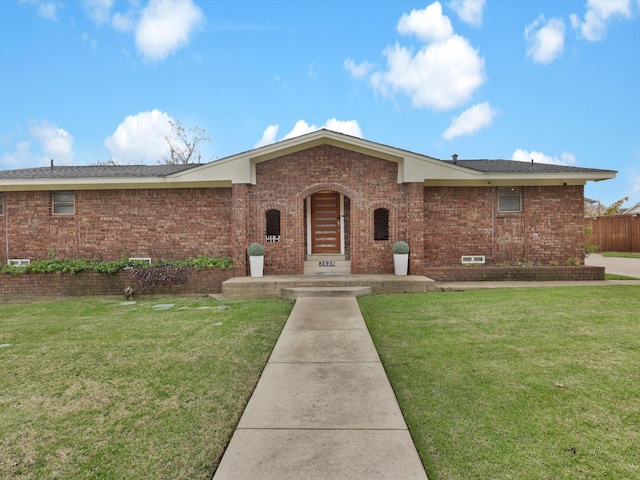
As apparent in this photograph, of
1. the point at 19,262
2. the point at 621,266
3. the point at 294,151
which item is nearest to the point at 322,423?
the point at 294,151

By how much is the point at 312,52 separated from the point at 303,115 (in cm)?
465

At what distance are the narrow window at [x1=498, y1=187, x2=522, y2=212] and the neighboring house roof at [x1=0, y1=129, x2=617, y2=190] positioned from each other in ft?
1.34

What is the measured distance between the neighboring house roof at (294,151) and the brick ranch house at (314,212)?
0.03 m

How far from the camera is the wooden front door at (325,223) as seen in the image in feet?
37.0

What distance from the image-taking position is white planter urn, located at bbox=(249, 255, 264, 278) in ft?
31.6

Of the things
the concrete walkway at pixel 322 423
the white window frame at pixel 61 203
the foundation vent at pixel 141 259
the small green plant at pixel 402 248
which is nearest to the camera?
the concrete walkway at pixel 322 423

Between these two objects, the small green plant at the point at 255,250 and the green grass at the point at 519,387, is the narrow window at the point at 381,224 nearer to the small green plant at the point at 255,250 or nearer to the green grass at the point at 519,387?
the small green plant at the point at 255,250

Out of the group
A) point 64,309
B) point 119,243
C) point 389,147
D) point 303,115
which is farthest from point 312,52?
point 64,309

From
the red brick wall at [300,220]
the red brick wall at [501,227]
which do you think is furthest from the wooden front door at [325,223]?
the red brick wall at [501,227]

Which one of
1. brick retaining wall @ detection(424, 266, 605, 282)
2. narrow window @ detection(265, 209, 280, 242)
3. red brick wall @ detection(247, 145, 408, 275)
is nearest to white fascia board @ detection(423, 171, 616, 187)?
red brick wall @ detection(247, 145, 408, 275)

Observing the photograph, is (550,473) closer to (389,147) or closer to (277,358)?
(277,358)

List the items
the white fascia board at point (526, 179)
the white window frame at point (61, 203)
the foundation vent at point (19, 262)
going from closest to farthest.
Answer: the white fascia board at point (526, 179)
the foundation vent at point (19, 262)
the white window frame at point (61, 203)

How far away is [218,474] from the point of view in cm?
216

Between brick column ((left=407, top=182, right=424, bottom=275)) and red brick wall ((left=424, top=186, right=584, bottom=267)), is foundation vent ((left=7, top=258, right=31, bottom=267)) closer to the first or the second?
brick column ((left=407, top=182, right=424, bottom=275))
